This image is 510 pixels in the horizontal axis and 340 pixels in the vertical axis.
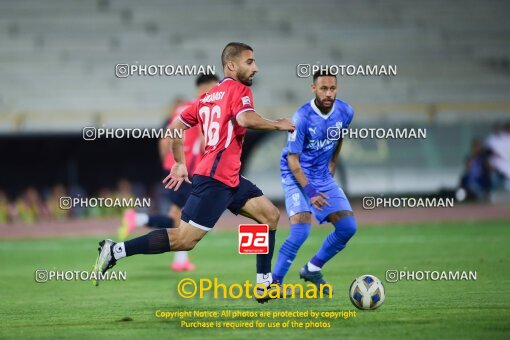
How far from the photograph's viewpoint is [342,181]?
21.8 m

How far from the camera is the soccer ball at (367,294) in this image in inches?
292

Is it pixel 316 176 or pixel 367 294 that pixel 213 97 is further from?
pixel 367 294

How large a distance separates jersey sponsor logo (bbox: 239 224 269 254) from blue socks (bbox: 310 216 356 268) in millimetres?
891

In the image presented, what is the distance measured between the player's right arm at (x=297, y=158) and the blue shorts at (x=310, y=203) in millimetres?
117

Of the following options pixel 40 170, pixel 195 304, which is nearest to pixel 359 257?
pixel 195 304

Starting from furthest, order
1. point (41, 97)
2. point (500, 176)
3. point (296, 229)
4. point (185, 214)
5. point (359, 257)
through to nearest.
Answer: point (41, 97), point (500, 176), point (359, 257), point (296, 229), point (185, 214)

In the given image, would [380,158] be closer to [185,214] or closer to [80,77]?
[80,77]

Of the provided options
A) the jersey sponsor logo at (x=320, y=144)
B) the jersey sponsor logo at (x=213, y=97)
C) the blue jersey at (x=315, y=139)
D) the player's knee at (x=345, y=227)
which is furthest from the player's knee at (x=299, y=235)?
the jersey sponsor logo at (x=213, y=97)

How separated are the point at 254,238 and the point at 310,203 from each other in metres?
0.92

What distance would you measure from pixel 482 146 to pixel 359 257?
A: 32.8ft

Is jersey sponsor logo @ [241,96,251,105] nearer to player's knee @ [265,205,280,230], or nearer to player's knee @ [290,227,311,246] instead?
player's knee @ [265,205,280,230]

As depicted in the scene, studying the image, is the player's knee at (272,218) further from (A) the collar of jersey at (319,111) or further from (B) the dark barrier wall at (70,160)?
(B) the dark barrier wall at (70,160)

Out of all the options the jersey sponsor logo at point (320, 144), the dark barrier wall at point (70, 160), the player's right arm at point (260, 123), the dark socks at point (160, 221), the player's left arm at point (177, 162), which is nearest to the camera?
the player's right arm at point (260, 123)

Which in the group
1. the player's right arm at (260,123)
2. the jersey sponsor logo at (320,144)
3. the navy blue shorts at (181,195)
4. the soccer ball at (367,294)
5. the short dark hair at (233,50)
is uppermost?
the short dark hair at (233,50)
